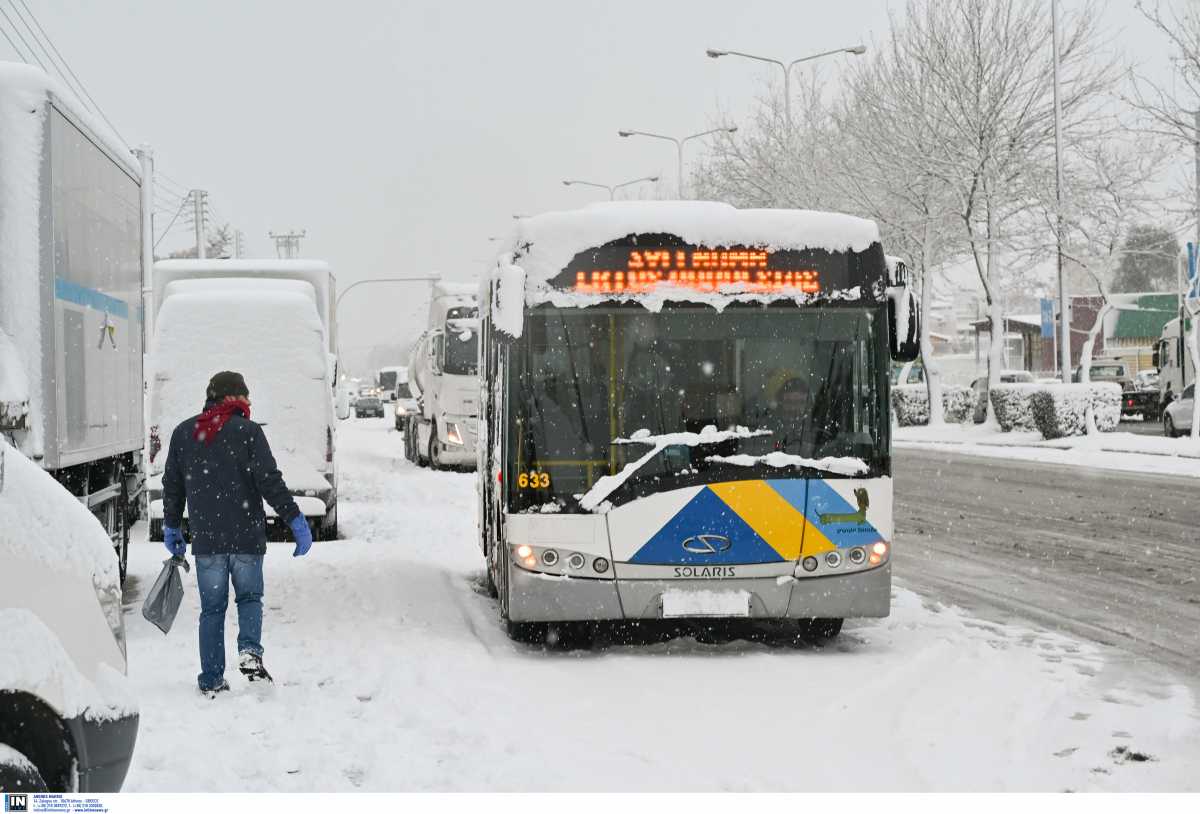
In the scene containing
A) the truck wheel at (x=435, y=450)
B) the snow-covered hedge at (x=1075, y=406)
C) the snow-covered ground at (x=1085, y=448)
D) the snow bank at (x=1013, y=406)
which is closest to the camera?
the snow-covered ground at (x=1085, y=448)

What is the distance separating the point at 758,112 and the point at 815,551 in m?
51.7

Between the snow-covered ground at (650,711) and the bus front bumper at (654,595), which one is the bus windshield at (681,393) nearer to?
the bus front bumper at (654,595)

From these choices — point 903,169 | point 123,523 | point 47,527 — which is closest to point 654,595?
point 47,527

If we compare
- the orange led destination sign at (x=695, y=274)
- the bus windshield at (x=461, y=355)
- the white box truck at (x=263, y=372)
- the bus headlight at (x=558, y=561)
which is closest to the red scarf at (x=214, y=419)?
the bus headlight at (x=558, y=561)

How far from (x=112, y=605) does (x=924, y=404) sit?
153 feet

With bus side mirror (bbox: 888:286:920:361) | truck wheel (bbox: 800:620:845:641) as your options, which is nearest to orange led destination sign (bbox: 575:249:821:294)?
bus side mirror (bbox: 888:286:920:361)

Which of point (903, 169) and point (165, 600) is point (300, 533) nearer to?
point (165, 600)

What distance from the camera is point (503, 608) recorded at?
9672 mm

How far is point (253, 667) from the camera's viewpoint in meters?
8.01

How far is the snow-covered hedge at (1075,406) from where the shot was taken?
1382 inches

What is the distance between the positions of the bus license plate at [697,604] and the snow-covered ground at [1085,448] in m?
17.6

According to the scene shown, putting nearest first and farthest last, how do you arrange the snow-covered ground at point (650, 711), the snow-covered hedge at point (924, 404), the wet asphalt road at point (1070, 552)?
1. the snow-covered ground at point (650, 711)
2. the wet asphalt road at point (1070, 552)
3. the snow-covered hedge at point (924, 404)

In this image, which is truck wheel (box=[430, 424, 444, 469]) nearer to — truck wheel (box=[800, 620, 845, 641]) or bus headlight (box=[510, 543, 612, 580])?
truck wheel (box=[800, 620, 845, 641])
